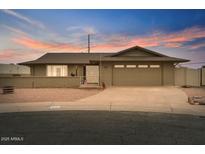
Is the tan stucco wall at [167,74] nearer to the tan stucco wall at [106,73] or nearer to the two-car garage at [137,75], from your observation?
the two-car garage at [137,75]

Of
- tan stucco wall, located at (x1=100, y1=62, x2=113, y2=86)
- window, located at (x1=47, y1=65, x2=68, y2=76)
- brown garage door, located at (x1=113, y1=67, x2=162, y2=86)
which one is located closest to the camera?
brown garage door, located at (x1=113, y1=67, x2=162, y2=86)

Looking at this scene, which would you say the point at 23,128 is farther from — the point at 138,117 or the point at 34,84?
the point at 34,84

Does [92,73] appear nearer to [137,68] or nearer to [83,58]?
[83,58]

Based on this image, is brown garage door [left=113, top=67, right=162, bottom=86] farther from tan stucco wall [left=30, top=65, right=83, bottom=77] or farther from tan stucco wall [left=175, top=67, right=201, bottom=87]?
tan stucco wall [left=30, top=65, right=83, bottom=77]

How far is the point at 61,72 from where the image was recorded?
65.9ft

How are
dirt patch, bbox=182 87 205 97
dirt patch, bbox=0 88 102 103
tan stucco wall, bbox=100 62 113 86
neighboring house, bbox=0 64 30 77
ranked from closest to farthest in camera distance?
dirt patch, bbox=0 88 102 103 < dirt patch, bbox=182 87 205 97 < tan stucco wall, bbox=100 62 113 86 < neighboring house, bbox=0 64 30 77

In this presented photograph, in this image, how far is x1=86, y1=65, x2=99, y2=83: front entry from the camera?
19.8 meters

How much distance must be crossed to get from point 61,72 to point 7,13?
35.3ft

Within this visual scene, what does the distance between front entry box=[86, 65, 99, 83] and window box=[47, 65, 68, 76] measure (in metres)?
2.13

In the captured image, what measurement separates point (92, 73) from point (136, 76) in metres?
4.98

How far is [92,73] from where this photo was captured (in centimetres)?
2005

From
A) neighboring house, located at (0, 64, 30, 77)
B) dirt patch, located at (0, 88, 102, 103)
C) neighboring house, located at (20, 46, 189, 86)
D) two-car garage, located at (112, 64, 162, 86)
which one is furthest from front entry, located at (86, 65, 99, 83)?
neighboring house, located at (0, 64, 30, 77)

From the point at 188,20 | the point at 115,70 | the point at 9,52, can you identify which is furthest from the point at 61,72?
the point at 188,20
